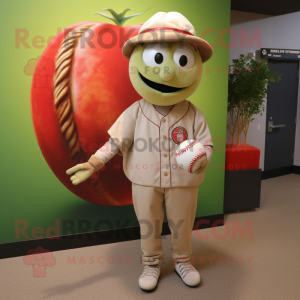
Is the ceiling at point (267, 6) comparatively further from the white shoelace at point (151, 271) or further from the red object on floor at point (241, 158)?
the white shoelace at point (151, 271)

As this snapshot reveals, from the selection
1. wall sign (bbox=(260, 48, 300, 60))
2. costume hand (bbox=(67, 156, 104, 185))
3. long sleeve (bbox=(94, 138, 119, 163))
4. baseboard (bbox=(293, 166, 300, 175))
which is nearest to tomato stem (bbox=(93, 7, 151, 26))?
long sleeve (bbox=(94, 138, 119, 163))

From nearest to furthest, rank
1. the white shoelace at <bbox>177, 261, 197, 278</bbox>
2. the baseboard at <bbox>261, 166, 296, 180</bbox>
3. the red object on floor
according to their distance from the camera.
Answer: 1. the white shoelace at <bbox>177, 261, 197, 278</bbox>
2. the red object on floor
3. the baseboard at <bbox>261, 166, 296, 180</bbox>

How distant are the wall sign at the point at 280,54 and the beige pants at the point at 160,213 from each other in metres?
3.23

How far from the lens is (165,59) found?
180 cm

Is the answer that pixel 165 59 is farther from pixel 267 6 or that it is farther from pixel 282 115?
pixel 282 115

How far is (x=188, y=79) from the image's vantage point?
185 centimetres

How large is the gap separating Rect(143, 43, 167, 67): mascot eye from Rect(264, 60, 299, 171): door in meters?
3.43

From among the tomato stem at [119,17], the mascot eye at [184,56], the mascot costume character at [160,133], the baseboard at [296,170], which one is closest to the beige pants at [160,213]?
the mascot costume character at [160,133]

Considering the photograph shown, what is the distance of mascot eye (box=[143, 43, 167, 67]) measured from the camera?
180 centimetres

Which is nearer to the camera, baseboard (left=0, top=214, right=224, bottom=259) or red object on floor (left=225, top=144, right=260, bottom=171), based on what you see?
baseboard (left=0, top=214, right=224, bottom=259)

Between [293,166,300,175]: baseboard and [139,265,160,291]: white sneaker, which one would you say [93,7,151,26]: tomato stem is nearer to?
[139,265,160,291]: white sneaker

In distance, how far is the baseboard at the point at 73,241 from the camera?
2.42 meters

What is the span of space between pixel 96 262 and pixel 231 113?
2331 millimetres

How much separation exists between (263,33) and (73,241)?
3.90 meters
